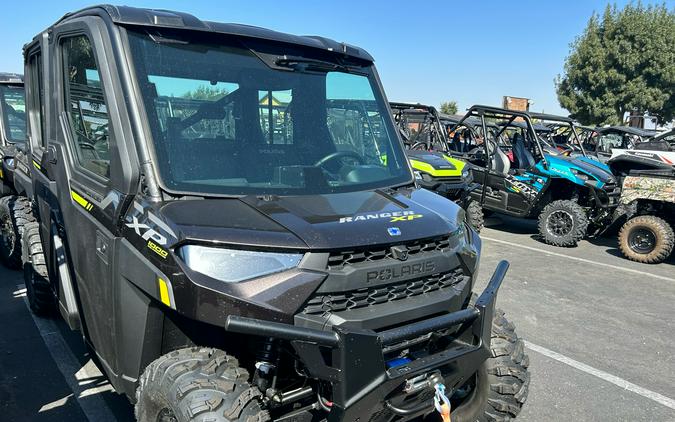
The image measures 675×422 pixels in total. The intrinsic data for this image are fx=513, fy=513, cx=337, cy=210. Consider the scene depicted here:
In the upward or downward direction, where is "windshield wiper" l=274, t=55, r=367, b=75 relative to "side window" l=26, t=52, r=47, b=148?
upward

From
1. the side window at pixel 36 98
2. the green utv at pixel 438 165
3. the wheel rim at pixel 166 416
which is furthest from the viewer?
the green utv at pixel 438 165

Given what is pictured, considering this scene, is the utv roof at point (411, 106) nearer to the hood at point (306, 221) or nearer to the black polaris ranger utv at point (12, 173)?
the black polaris ranger utv at point (12, 173)

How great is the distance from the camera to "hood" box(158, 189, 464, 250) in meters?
2.06

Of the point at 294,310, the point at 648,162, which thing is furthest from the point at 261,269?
the point at 648,162

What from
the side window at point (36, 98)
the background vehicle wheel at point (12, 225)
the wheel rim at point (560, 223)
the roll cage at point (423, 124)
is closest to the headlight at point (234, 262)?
the side window at point (36, 98)

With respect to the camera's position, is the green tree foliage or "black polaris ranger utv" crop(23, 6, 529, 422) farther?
the green tree foliage

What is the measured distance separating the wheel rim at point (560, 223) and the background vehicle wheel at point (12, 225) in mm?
8151

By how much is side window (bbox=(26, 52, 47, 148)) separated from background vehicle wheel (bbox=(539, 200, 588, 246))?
814cm

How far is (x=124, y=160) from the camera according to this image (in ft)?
7.65

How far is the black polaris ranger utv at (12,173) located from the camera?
16.4 ft

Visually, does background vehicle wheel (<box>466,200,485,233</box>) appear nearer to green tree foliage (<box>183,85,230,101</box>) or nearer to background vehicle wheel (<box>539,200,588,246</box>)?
background vehicle wheel (<box>539,200,588,246</box>)

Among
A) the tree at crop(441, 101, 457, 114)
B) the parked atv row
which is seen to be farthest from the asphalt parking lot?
the tree at crop(441, 101, 457, 114)

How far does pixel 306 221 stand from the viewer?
2189mm

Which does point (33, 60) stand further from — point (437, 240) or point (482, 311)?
point (482, 311)
